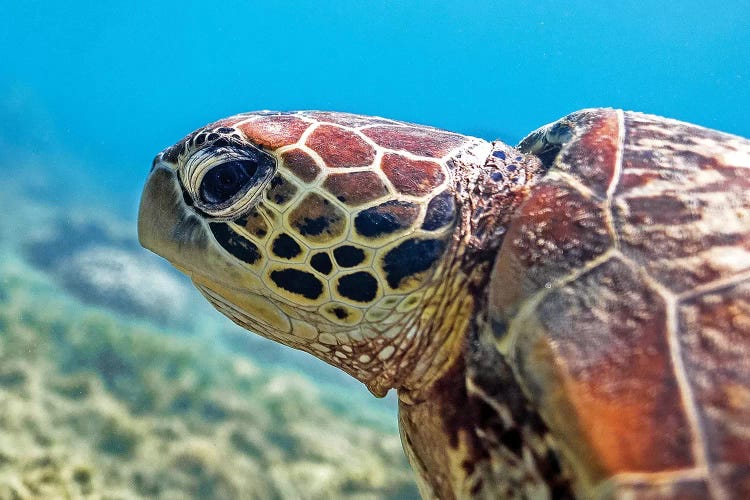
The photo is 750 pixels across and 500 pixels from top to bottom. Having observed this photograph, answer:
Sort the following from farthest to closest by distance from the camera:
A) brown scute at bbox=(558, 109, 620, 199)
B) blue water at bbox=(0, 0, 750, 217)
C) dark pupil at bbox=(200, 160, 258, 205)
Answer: blue water at bbox=(0, 0, 750, 217) → dark pupil at bbox=(200, 160, 258, 205) → brown scute at bbox=(558, 109, 620, 199)

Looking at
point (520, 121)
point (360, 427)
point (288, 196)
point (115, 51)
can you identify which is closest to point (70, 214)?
point (360, 427)

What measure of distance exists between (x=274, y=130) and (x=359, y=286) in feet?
1.69

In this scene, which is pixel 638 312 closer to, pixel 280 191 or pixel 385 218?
pixel 385 218

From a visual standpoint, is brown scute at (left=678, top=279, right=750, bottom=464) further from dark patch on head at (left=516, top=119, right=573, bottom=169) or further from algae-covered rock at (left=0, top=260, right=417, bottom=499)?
algae-covered rock at (left=0, top=260, right=417, bottom=499)

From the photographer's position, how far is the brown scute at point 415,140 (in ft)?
4.60

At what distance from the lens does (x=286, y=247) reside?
132 cm

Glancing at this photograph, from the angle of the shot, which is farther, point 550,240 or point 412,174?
point 412,174

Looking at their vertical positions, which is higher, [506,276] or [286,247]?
[286,247]

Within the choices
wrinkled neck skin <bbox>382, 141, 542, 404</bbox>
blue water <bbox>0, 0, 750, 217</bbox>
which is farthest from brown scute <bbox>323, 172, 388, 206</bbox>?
blue water <bbox>0, 0, 750, 217</bbox>

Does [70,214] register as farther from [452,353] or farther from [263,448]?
[452,353]

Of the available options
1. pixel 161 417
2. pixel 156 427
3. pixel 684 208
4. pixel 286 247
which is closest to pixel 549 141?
pixel 684 208

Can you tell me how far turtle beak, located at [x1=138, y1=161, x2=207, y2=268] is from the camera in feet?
4.55

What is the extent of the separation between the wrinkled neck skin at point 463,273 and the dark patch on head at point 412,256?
0.13 feet

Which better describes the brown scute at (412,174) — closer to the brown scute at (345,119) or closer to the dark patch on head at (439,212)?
the dark patch on head at (439,212)
